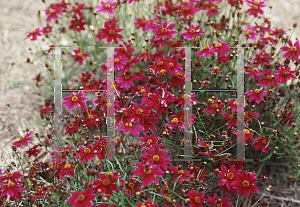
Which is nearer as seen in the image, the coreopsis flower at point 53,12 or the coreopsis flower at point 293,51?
the coreopsis flower at point 293,51

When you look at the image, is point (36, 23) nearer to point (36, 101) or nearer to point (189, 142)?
point (36, 101)

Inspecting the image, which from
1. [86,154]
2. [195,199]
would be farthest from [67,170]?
[195,199]

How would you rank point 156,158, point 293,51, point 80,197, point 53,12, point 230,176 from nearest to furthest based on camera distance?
point 80,197
point 156,158
point 230,176
point 293,51
point 53,12

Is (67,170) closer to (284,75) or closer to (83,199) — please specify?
(83,199)

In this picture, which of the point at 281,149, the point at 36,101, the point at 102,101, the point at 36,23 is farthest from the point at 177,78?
the point at 36,23

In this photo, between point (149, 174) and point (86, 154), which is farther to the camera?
point (86, 154)

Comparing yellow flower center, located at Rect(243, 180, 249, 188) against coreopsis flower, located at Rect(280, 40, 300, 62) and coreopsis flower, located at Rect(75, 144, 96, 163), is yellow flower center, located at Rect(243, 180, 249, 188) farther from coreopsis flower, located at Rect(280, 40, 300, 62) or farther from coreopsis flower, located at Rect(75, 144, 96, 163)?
coreopsis flower, located at Rect(280, 40, 300, 62)

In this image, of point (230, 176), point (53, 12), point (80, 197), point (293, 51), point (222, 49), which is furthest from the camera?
point (53, 12)

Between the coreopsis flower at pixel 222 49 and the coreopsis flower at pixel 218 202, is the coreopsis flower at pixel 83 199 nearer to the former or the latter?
the coreopsis flower at pixel 218 202

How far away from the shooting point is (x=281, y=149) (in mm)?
2324

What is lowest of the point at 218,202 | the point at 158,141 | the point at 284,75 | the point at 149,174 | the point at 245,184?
the point at 218,202

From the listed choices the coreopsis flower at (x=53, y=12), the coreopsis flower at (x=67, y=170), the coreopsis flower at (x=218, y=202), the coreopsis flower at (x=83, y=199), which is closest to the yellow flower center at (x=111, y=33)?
the coreopsis flower at (x=53, y=12)

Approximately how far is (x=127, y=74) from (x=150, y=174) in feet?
3.02

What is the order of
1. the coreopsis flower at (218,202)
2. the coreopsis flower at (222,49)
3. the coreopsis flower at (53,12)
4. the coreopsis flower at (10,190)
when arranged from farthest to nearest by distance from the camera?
the coreopsis flower at (53,12), the coreopsis flower at (222,49), the coreopsis flower at (218,202), the coreopsis flower at (10,190)
